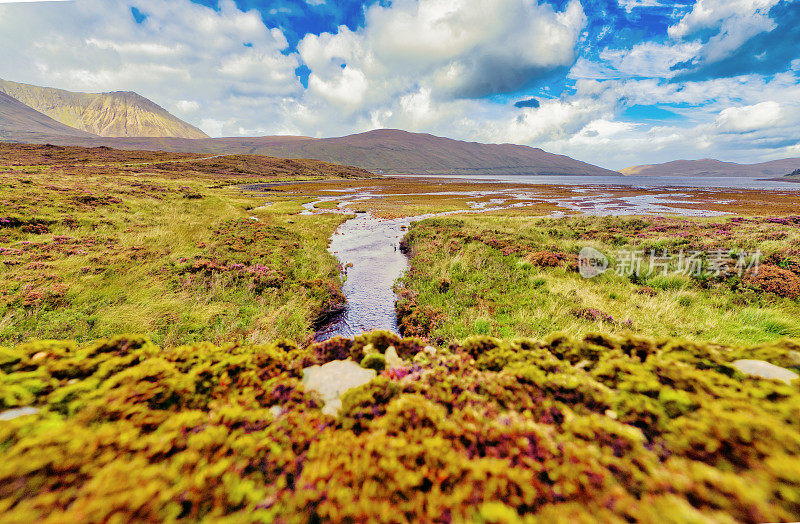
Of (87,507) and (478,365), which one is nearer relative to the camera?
(87,507)

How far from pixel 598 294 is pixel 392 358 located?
9.07 m

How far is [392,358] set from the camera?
13.7ft

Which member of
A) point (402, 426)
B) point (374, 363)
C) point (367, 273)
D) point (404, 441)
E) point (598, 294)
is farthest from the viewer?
point (367, 273)

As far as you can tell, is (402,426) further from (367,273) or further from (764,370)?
(367,273)

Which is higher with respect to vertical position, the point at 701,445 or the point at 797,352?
the point at 797,352

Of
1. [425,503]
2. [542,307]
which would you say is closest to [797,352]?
[425,503]

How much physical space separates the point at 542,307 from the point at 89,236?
19.4 metres

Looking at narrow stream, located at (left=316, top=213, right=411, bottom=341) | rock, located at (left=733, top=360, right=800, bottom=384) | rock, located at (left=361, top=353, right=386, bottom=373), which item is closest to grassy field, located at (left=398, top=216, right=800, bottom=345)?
narrow stream, located at (left=316, top=213, right=411, bottom=341)

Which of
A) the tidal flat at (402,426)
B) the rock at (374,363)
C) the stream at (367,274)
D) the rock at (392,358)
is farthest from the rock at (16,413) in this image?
the stream at (367,274)

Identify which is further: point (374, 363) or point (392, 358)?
point (392, 358)

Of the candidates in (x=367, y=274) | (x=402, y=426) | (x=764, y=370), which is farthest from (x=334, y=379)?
(x=367, y=274)

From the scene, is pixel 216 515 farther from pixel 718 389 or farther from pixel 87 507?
pixel 718 389

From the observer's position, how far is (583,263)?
12281 millimetres

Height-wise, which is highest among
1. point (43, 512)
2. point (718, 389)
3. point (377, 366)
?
point (718, 389)
